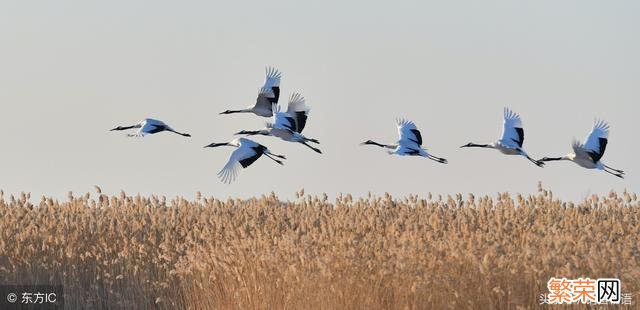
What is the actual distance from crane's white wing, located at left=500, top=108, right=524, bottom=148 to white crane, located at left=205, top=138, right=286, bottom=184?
2.50 metres

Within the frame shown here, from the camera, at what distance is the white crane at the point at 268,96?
12.7 meters

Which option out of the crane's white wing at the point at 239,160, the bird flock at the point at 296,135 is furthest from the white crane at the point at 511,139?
the crane's white wing at the point at 239,160

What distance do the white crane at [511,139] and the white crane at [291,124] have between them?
2.01 metres

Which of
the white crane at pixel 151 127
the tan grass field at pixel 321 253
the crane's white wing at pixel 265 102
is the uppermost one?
the crane's white wing at pixel 265 102

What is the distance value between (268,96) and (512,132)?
274 cm

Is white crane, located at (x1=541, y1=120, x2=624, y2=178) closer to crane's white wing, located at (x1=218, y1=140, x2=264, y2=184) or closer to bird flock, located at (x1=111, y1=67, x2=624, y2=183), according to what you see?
bird flock, located at (x1=111, y1=67, x2=624, y2=183)

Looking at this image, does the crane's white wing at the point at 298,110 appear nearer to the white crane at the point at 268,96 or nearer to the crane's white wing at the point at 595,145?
the white crane at the point at 268,96

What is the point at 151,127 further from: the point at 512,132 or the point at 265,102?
the point at 512,132

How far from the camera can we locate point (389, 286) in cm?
851

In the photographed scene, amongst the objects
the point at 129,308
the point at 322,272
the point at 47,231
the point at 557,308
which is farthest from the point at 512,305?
the point at 47,231

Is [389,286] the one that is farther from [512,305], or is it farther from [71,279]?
[71,279]

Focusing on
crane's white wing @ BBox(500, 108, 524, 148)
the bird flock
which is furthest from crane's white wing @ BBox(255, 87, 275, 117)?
crane's white wing @ BBox(500, 108, 524, 148)

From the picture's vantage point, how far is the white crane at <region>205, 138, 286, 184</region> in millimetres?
11922

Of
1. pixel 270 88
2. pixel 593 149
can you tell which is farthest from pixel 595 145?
pixel 270 88
